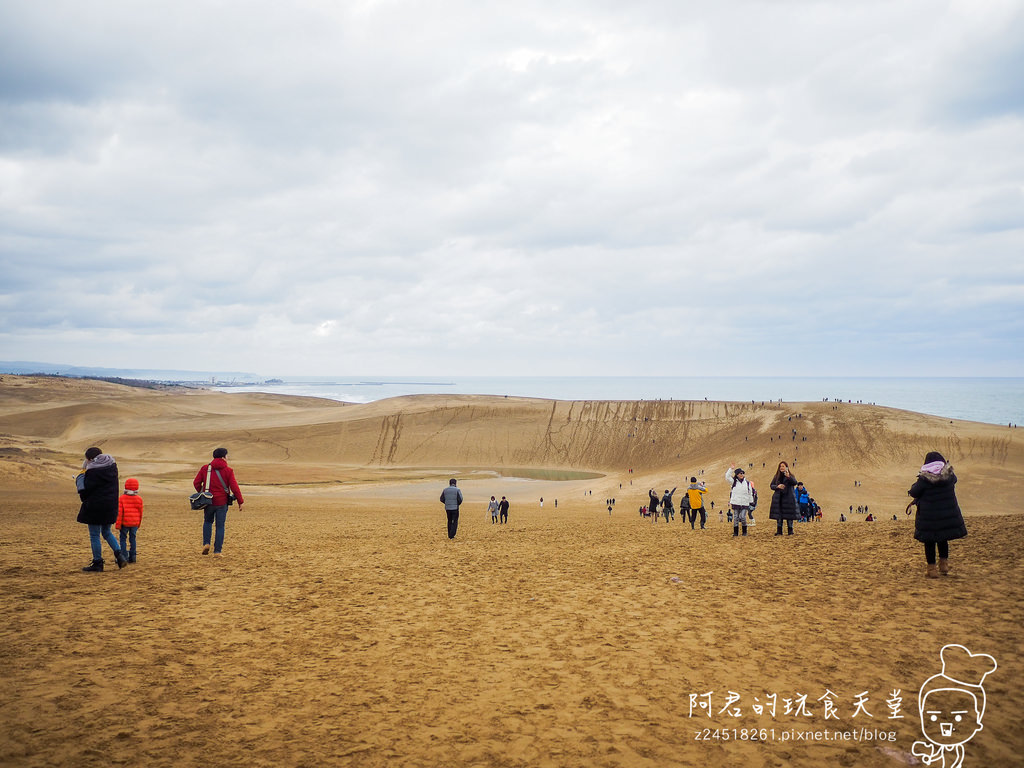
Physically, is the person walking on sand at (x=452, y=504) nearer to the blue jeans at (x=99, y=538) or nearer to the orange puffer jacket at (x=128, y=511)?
the orange puffer jacket at (x=128, y=511)

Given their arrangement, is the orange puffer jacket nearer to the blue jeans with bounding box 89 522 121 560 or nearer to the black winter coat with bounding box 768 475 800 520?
the blue jeans with bounding box 89 522 121 560

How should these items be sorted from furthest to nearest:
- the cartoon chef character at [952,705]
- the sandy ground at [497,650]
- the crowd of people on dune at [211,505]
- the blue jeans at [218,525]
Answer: the blue jeans at [218,525] → the crowd of people on dune at [211,505] → the sandy ground at [497,650] → the cartoon chef character at [952,705]

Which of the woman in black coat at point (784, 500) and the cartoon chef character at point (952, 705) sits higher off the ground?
the woman in black coat at point (784, 500)

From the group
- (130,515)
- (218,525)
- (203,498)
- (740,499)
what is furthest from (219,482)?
(740,499)

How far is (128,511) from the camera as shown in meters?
11.7

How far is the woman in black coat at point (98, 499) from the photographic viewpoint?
1058 centimetres

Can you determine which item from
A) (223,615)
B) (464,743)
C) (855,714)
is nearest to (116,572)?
(223,615)

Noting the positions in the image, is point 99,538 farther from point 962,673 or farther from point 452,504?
point 962,673

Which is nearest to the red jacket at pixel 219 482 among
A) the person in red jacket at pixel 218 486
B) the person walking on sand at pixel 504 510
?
the person in red jacket at pixel 218 486

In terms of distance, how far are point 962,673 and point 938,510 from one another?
4.40 metres

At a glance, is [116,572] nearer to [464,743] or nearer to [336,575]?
[336,575]

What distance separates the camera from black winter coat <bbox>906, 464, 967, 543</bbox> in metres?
9.98

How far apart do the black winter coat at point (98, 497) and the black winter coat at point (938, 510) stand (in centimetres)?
1374

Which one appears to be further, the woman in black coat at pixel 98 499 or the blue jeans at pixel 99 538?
the blue jeans at pixel 99 538
